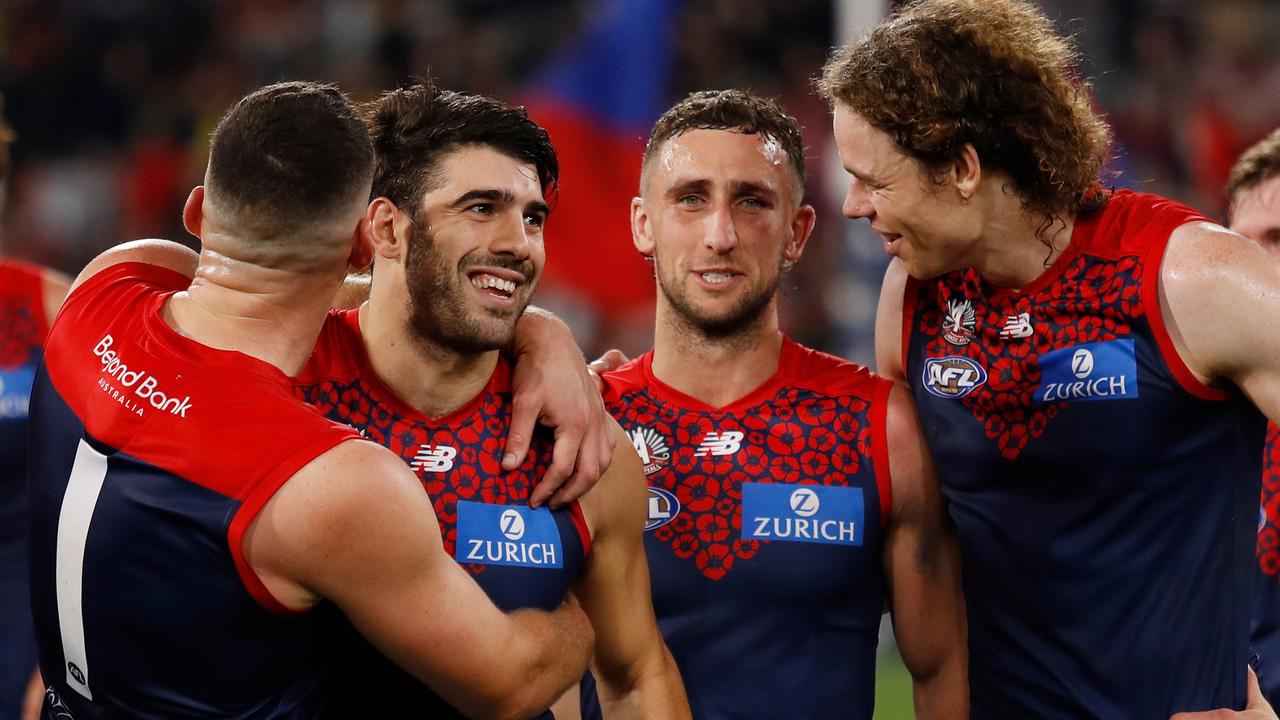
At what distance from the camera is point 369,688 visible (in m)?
3.53

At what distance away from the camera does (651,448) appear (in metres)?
4.26

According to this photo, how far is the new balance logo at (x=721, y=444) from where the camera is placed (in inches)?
167

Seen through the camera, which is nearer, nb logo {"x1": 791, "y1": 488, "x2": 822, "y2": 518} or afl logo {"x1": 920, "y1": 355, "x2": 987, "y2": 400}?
afl logo {"x1": 920, "y1": 355, "x2": 987, "y2": 400}

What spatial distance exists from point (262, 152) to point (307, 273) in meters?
0.27

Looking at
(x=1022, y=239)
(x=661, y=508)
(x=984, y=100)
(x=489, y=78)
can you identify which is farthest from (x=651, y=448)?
(x=489, y=78)

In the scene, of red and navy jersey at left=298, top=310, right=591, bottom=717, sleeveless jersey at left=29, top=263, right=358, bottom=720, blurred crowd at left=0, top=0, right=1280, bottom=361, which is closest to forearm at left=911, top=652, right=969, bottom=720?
red and navy jersey at left=298, top=310, right=591, bottom=717

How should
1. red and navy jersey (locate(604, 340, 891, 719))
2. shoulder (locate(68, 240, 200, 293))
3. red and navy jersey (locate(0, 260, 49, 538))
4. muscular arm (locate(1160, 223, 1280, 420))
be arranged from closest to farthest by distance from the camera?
muscular arm (locate(1160, 223, 1280, 420)) < shoulder (locate(68, 240, 200, 293)) < red and navy jersey (locate(604, 340, 891, 719)) < red and navy jersey (locate(0, 260, 49, 538))

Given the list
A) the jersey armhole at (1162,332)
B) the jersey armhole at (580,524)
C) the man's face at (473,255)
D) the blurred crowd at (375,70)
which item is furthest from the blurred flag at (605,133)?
the jersey armhole at (1162,332)

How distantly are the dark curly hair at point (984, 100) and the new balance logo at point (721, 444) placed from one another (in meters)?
0.95

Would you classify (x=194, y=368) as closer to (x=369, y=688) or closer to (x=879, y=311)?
(x=369, y=688)

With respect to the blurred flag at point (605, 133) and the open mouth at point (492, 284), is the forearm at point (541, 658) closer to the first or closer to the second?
the open mouth at point (492, 284)

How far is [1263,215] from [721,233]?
5.72 feet

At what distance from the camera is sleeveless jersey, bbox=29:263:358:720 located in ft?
9.75

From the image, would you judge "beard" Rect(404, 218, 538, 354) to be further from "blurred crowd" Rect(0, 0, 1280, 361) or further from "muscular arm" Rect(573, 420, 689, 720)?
"blurred crowd" Rect(0, 0, 1280, 361)
